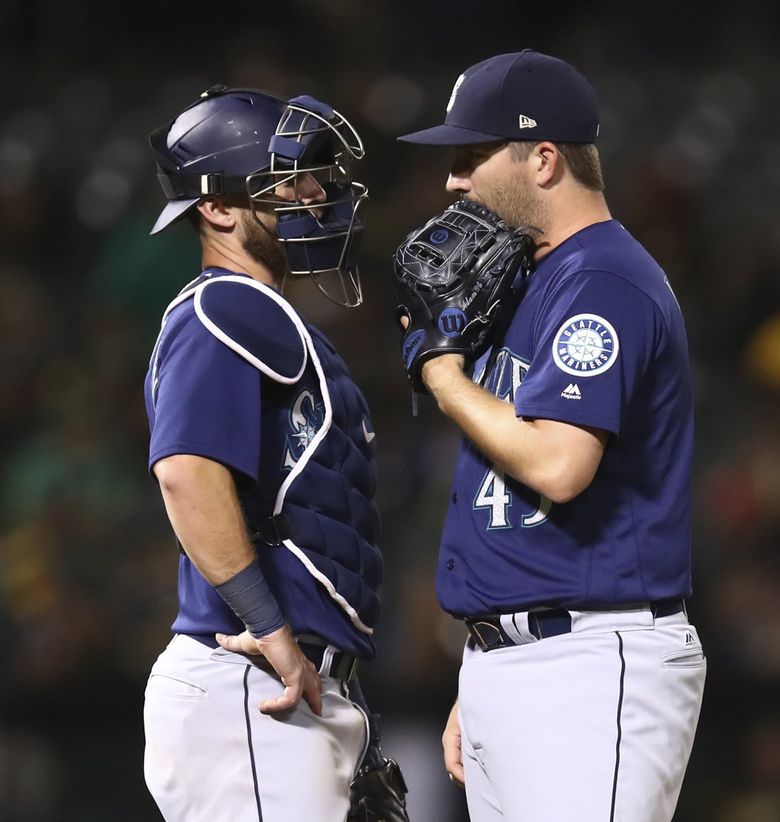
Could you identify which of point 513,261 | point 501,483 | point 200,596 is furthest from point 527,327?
point 200,596

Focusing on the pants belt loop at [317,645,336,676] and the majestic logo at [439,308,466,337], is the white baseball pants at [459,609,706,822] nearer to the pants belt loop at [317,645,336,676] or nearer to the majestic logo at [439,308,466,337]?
the pants belt loop at [317,645,336,676]

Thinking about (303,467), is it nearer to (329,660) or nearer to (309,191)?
(329,660)

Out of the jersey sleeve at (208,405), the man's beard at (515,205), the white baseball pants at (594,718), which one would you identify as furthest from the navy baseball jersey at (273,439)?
the man's beard at (515,205)

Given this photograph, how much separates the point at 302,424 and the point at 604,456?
1.81 ft

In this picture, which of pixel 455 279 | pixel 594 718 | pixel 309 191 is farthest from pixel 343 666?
pixel 309 191

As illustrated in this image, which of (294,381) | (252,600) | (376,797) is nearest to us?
(252,600)

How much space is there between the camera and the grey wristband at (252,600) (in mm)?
2270

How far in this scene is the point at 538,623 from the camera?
2396 mm

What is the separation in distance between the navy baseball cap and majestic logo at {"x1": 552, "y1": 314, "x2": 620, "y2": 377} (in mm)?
429

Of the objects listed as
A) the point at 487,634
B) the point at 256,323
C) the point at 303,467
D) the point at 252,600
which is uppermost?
the point at 256,323

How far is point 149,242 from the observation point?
6.20m

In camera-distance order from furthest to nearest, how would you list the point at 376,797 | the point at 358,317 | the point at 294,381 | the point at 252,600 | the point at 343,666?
the point at 358,317, the point at 376,797, the point at 343,666, the point at 294,381, the point at 252,600

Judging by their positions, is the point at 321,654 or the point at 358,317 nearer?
the point at 321,654

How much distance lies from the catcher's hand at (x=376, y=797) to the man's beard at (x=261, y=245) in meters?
1.01
